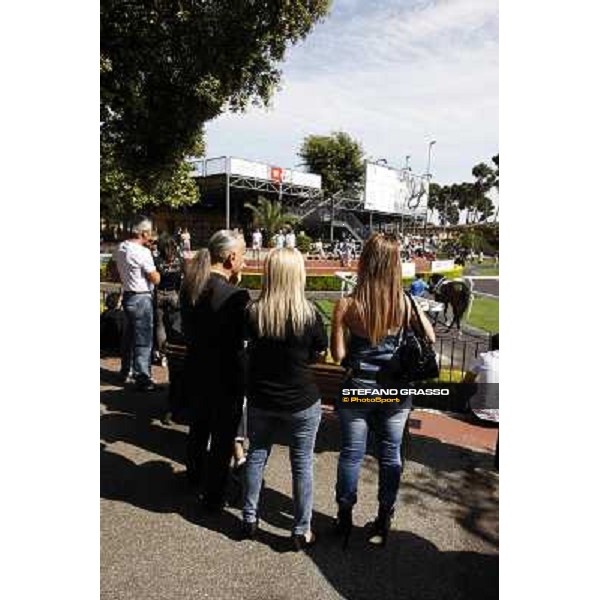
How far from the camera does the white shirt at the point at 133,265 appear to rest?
437 cm

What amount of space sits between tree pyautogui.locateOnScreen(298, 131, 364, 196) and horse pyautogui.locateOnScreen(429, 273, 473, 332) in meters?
5.21

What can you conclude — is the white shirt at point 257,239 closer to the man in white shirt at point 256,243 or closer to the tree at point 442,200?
the man in white shirt at point 256,243

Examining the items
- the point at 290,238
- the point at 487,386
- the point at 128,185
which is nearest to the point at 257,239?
the point at 290,238

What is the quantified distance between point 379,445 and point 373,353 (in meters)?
0.48

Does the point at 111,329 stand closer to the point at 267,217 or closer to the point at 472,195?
the point at 267,217

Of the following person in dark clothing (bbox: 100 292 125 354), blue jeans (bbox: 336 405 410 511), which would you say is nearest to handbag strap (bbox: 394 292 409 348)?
blue jeans (bbox: 336 405 410 511)

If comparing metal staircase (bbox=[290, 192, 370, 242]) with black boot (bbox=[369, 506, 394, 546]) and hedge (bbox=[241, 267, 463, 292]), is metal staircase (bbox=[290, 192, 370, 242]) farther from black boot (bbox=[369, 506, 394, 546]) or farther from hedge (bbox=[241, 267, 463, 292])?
black boot (bbox=[369, 506, 394, 546])

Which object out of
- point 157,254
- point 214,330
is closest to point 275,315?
point 214,330

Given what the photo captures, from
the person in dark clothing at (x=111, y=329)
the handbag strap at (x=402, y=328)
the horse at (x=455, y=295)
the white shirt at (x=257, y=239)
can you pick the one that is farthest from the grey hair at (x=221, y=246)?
the horse at (x=455, y=295)

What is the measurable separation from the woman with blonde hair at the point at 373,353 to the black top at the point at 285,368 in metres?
0.14

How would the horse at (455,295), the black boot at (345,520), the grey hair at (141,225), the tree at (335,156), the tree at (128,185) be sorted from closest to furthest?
Result: 1. the black boot at (345,520)
2. the tree at (335,156)
3. the tree at (128,185)
4. the grey hair at (141,225)
5. the horse at (455,295)

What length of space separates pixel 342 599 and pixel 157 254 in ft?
13.4
